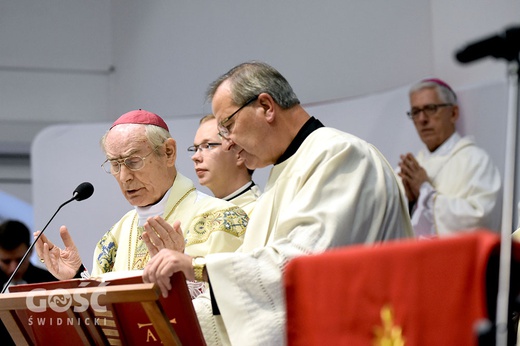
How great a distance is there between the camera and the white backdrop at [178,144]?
6227 mm

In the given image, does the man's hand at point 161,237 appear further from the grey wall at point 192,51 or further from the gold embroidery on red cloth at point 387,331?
the grey wall at point 192,51

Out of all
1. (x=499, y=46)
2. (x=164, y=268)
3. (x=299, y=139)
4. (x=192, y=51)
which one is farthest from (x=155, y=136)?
(x=192, y=51)

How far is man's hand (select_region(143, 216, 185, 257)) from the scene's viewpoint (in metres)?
3.52

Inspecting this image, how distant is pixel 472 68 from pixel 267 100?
320 cm

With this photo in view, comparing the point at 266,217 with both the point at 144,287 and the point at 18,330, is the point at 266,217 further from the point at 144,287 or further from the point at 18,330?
the point at 18,330

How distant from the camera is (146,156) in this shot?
4.57 meters

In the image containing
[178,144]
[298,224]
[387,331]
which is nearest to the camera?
[387,331]

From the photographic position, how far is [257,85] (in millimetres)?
3746

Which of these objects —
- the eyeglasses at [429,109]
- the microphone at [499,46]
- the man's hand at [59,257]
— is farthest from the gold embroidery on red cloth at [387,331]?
the eyeglasses at [429,109]

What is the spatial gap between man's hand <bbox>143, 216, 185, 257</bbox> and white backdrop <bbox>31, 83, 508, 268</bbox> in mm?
3180

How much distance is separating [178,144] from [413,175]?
6.50ft

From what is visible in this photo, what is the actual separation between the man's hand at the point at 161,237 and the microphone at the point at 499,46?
5.78 feet

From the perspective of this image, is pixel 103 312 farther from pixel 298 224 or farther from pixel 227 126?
pixel 227 126

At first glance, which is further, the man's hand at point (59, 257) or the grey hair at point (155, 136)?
the grey hair at point (155, 136)
